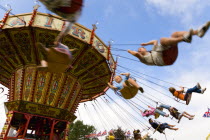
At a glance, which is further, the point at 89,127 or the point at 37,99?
the point at 89,127

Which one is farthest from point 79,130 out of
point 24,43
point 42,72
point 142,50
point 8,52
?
point 142,50

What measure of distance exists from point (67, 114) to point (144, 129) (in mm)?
4421

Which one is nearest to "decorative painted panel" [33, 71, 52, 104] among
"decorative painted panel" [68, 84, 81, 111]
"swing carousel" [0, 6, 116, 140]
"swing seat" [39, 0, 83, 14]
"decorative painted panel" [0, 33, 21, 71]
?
"swing carousel" [0, 6, 116, 140]

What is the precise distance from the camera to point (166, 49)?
4016 millimetres

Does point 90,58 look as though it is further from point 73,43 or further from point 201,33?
point 201,33

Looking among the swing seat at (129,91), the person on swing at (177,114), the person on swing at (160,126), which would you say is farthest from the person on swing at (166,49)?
the person on swing at (160,126)

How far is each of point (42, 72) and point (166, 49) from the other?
864 centimetres

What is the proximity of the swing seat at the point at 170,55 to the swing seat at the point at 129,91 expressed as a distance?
1.53 metres

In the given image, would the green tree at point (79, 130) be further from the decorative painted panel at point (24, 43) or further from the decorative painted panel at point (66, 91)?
the decorative painted panel at point (24, 43)

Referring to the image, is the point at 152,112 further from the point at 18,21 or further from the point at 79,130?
the point at 79,130

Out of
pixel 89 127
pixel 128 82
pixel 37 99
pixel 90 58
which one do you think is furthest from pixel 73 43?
pixel 89 127

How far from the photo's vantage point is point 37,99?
35.0 feet

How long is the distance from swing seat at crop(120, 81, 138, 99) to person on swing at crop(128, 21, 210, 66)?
43.2 inches

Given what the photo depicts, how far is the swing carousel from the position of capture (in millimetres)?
9445
